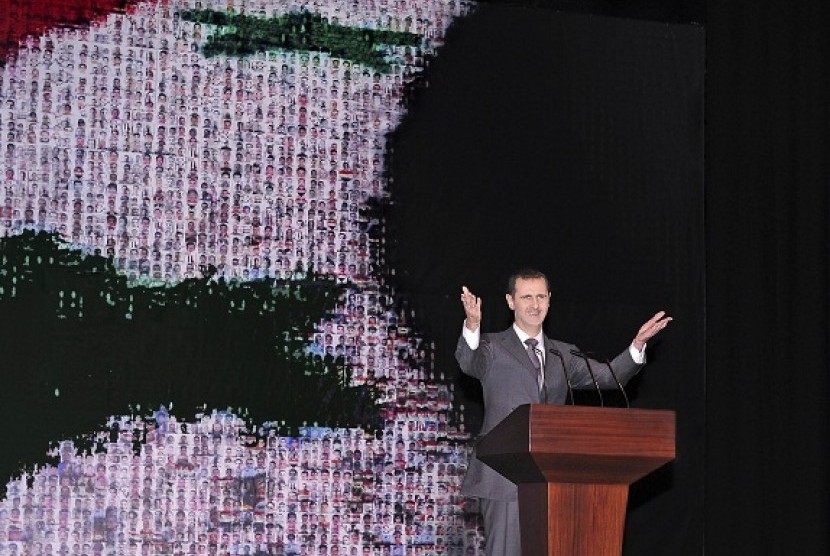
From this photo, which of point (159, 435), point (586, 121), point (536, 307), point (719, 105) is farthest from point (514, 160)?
point (159, 435)

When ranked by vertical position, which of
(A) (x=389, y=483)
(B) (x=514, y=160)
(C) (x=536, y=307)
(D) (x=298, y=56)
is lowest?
(A) (x=389, y=483)

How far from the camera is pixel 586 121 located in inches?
191

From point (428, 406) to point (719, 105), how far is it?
1.78m

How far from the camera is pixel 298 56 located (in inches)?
179

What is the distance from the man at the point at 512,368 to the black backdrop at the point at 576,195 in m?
1.03

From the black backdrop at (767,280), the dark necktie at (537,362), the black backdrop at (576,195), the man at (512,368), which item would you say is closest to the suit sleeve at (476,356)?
the man at (512,368)

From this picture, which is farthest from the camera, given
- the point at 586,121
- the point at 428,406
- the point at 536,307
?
the point at 586,121

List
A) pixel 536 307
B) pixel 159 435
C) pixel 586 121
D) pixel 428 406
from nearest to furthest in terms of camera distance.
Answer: pixel 536 307 < pixel 159 435 < pixel 428 406 < pixel 586 121

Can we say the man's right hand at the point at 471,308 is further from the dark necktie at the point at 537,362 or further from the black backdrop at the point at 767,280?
the black backdrop at the point at 767,280

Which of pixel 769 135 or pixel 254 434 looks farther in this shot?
pixel 769 135

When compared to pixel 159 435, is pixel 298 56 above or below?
above

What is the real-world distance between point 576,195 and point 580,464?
2.15 meters

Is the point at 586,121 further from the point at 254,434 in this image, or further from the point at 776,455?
the point at 254,434

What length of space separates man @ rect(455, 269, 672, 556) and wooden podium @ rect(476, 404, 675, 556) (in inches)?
17.8
